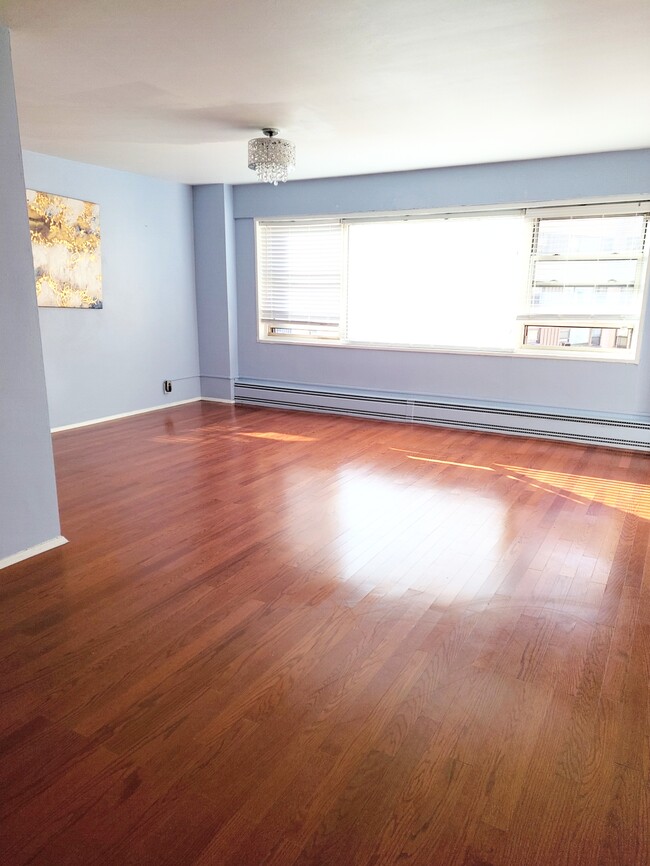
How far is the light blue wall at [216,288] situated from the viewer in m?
6.82

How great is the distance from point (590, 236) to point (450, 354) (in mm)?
1686

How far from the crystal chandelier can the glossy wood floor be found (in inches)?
96.2

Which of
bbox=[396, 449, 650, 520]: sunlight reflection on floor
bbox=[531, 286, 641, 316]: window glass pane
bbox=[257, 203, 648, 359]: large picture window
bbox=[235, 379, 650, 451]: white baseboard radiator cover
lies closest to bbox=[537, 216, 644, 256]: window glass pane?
bbox=[257, 203, 648, 359]: large picture window

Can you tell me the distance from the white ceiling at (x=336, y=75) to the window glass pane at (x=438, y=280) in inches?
36.4

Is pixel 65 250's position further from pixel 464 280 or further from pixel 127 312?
pixel 464 280

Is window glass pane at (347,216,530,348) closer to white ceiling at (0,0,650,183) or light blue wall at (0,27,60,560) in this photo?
white ceiling at (0,0,650,183)

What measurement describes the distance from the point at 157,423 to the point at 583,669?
16.2ft

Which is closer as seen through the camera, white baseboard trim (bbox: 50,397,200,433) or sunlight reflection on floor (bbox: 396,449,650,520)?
sunlight reflection on floor (bbox: 396,449,650,520)

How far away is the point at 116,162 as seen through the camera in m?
5.47

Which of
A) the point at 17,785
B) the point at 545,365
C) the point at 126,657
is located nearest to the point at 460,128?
the point at 545,365

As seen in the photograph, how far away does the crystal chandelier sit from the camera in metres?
4.24

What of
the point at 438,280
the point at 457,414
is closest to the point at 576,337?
the point at 457,414

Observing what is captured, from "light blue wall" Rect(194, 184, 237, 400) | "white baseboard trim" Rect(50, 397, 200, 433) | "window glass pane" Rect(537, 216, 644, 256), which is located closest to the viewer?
"window glass pane" Rect(537, 216, 644, 256)

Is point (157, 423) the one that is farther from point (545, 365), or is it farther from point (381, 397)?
point (545, 365)
